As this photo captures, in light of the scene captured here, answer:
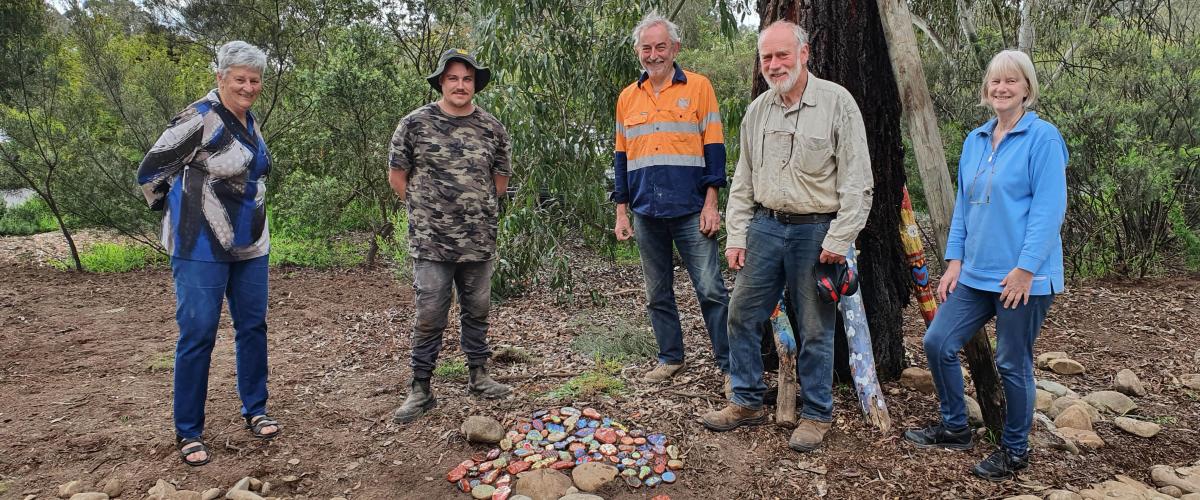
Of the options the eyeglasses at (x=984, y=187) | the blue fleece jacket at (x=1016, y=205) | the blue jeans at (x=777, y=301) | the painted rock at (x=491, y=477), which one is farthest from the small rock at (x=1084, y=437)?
the painted rock at (x=491, y=477)

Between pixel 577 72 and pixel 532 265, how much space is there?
5.82ft

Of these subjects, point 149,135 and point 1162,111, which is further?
point 149,135

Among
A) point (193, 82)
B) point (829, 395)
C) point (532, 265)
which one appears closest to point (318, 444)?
point (829, 395)

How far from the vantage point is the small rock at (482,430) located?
3283mm

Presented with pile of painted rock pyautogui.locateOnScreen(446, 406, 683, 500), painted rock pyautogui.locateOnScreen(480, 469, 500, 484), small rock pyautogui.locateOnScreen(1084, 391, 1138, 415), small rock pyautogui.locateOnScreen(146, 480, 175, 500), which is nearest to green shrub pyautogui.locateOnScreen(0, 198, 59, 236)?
small rock pyautogui.locateOnScreen(146, 480, 175, 500)

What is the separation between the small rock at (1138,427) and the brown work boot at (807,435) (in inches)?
57.6

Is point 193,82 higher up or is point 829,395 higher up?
point 193,82

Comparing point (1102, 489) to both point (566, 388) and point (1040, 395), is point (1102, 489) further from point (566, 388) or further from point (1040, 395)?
point (566, 388)

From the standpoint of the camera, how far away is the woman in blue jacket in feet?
8.54

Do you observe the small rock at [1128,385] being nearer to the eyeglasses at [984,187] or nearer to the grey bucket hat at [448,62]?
the eyeglasses at [984,187]

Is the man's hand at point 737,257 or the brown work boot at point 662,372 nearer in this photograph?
the man's hand at point 737,257

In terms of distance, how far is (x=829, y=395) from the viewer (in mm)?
3176

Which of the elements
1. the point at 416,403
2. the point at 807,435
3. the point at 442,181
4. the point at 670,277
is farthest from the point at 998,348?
the point at 416,403

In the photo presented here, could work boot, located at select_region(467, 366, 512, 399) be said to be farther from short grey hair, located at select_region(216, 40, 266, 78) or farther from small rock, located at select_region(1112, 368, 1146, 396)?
small rock, located at select_region(1112, 368, 1146, 396)
